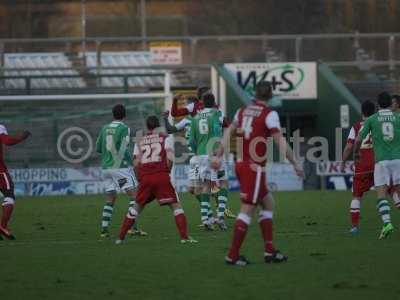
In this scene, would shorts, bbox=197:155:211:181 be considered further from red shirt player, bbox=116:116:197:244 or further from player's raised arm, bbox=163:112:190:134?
red shirt player, bbox=116:116:197:244

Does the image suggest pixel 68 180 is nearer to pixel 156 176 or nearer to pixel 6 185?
pixel 6 185

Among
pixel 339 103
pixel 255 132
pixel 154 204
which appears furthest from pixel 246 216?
pixel 339 103

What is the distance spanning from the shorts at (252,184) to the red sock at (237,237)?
301mm

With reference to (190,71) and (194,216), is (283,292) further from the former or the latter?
(190,71)

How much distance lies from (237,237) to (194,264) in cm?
70

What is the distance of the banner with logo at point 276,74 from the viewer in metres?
37.8

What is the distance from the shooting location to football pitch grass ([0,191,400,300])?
36.9 feet

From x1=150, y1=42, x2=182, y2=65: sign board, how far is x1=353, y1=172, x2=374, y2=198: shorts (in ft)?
70.7

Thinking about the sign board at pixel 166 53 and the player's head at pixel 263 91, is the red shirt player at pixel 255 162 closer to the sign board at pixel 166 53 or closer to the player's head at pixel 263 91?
the player's head at pixel 263 91

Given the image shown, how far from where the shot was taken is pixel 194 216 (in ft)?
73.2

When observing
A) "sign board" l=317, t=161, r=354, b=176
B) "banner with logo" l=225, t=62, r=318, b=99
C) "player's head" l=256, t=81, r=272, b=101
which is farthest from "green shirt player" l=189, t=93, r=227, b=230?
"banner with logo" l=225, t=62, r=318, b=99

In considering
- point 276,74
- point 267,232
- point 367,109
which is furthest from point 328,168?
point 267,232

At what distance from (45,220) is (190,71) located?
16.6m

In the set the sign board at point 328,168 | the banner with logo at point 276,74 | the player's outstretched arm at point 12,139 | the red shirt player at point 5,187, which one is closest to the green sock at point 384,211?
the player's outstretched arm at point 12,139
